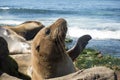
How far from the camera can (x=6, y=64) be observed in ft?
29.8

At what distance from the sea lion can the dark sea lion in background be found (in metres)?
1.97

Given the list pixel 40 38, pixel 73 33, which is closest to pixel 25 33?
pixel 40 38

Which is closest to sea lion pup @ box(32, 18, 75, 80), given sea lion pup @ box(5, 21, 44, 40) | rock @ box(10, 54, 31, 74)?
rock @ box(10, 54, 31, 74)

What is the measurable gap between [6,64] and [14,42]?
2634 millimetres

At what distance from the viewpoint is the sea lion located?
11.3 metres

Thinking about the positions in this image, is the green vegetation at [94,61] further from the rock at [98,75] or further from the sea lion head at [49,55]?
the rock at [98,75]

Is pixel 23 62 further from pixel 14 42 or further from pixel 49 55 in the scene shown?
pixel 14 42

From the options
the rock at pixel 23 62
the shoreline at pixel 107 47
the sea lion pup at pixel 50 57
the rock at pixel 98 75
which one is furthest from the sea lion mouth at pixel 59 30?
the shoreline at pixel 107 47

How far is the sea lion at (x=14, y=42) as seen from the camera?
11.3m

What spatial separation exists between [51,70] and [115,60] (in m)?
5.75

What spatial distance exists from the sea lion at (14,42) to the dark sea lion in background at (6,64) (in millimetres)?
1967

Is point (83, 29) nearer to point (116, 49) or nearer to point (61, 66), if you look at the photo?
point (116, 49)

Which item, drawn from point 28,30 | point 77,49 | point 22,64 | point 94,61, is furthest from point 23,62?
point 28,30

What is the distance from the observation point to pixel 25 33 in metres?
13.4
